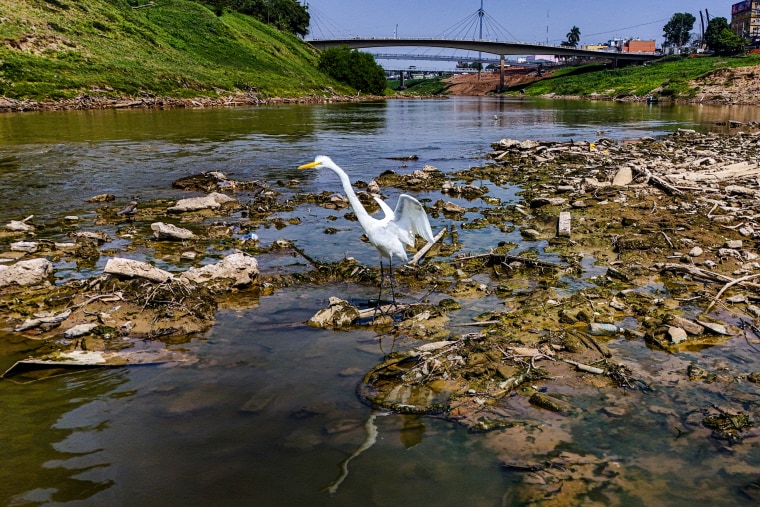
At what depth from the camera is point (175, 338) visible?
261 inches

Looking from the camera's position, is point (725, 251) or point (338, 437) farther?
point (725, 251)

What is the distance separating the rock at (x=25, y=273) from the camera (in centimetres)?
794

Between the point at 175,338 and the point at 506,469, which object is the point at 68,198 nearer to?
the point at 175,338

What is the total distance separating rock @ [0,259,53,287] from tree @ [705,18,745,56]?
12924 centimetres

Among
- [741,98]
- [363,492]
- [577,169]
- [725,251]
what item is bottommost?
[363,492]

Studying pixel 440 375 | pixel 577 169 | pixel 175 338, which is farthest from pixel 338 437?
pixel 577 169

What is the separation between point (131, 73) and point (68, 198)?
50.1 meters

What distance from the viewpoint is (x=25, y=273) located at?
805 cm

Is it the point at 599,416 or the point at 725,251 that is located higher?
the point at 725,251

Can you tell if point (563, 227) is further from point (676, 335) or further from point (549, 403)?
point (549, 403)

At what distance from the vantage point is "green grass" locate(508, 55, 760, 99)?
262ft

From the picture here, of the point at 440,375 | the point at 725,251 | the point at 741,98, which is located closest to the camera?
the point at 440,375

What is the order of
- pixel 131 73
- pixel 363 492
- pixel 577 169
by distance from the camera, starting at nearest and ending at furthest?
pixel 363 492 → pixel 577 169 → pixel 131 73

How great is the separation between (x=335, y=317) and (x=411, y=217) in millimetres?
1727
